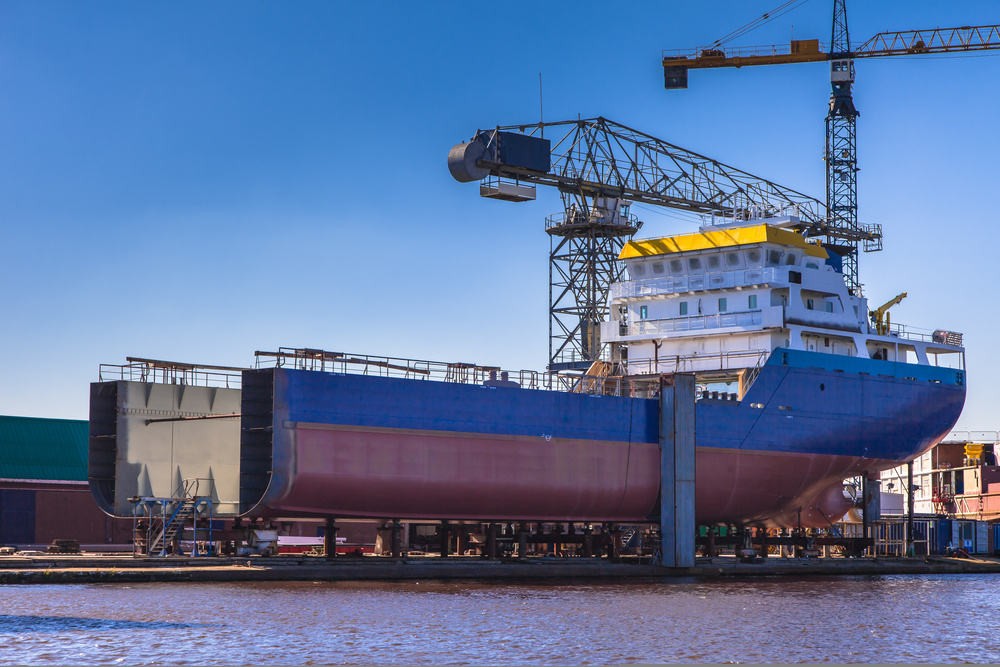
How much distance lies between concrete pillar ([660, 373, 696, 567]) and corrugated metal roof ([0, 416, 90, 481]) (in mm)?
23045

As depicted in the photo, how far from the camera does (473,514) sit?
34469 millimetres

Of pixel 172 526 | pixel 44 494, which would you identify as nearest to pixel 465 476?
pixel 172 526

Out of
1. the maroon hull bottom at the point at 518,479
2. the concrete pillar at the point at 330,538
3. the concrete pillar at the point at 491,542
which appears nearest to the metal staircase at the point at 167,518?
the maroon hull bottom at the point at 518,479

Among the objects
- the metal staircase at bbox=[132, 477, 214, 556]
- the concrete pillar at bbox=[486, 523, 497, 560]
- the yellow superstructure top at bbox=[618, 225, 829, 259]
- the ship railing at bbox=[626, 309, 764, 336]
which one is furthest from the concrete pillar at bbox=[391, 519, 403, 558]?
the yellow superstructure top at bbox=[618, 225, 829, 259]

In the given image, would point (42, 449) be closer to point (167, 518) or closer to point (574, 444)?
point (167, 518)

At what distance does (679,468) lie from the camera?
35625 mm

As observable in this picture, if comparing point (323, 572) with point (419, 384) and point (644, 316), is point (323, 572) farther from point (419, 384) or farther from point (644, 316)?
point (644, 316)

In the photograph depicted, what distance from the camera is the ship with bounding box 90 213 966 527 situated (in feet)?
104

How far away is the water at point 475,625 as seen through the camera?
19.7 metres

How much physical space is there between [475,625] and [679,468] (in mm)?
13877

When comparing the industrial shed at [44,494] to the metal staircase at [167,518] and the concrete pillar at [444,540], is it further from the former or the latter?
the concrete pillar at [444,540]

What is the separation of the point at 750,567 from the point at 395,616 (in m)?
15.2

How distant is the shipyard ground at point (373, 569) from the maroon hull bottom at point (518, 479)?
1459 millimetres

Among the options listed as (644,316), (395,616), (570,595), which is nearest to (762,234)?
(644,316)
